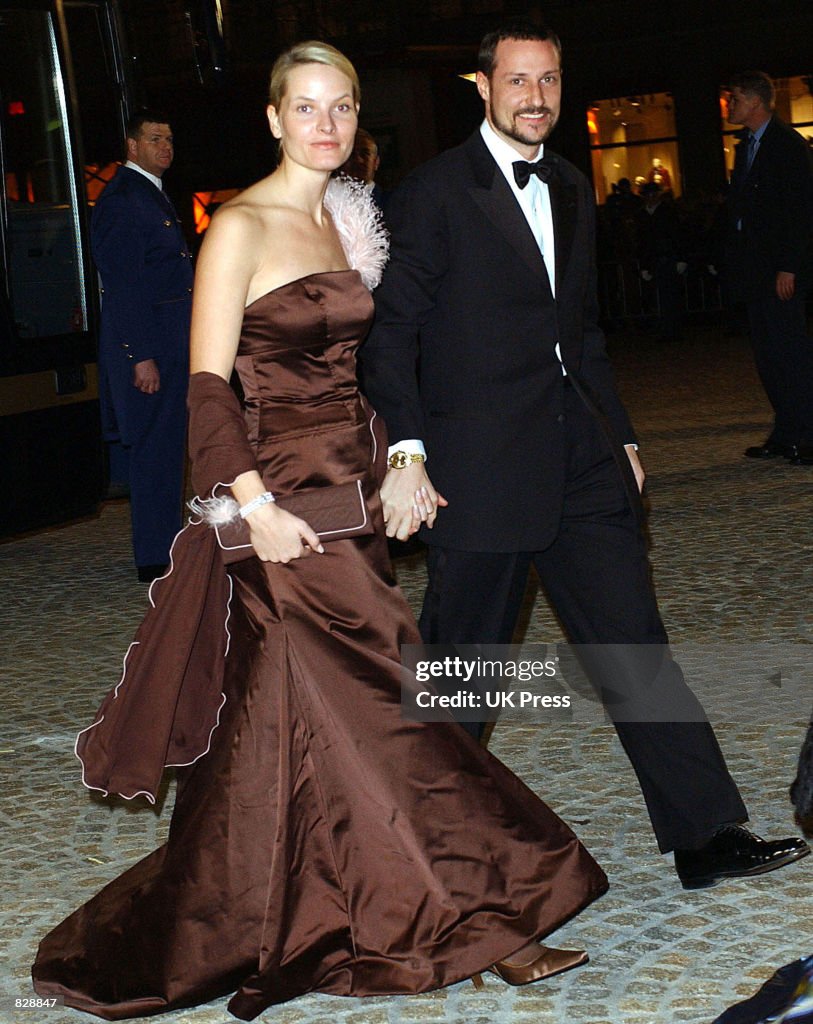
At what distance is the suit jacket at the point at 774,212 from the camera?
993 centimetres

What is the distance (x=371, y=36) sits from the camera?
2945 centimetres

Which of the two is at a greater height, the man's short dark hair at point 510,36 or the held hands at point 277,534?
the man's short dark hair at point 510,36

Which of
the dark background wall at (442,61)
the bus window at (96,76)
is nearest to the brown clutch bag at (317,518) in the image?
the bus window at (96,76)

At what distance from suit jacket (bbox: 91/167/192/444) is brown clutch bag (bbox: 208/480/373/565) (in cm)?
460

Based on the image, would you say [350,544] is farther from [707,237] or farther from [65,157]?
[707,237]

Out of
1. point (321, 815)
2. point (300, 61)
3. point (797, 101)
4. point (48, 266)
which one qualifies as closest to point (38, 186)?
point (48, 266)

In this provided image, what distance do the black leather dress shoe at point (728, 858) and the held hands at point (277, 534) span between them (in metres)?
1.25

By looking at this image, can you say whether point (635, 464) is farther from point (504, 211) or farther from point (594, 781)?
point (594, 781)

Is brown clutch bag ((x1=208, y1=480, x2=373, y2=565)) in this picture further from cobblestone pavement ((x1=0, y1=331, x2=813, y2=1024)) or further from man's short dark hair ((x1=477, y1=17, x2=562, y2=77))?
man's short dark hair ((x1=477, y1=17, x2=562, y2=77))

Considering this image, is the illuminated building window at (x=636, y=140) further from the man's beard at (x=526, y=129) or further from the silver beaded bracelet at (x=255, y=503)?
the silver beaded bracelet at (x=255, y=503)

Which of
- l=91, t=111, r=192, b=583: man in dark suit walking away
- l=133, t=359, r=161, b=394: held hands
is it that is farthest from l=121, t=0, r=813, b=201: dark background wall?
l=133, t=359, r=161, b=394: held hands

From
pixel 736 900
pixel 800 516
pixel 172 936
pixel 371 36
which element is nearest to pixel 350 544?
pixel 172 936

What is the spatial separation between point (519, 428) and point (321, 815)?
1.03m

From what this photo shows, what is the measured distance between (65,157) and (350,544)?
16.8 ft
